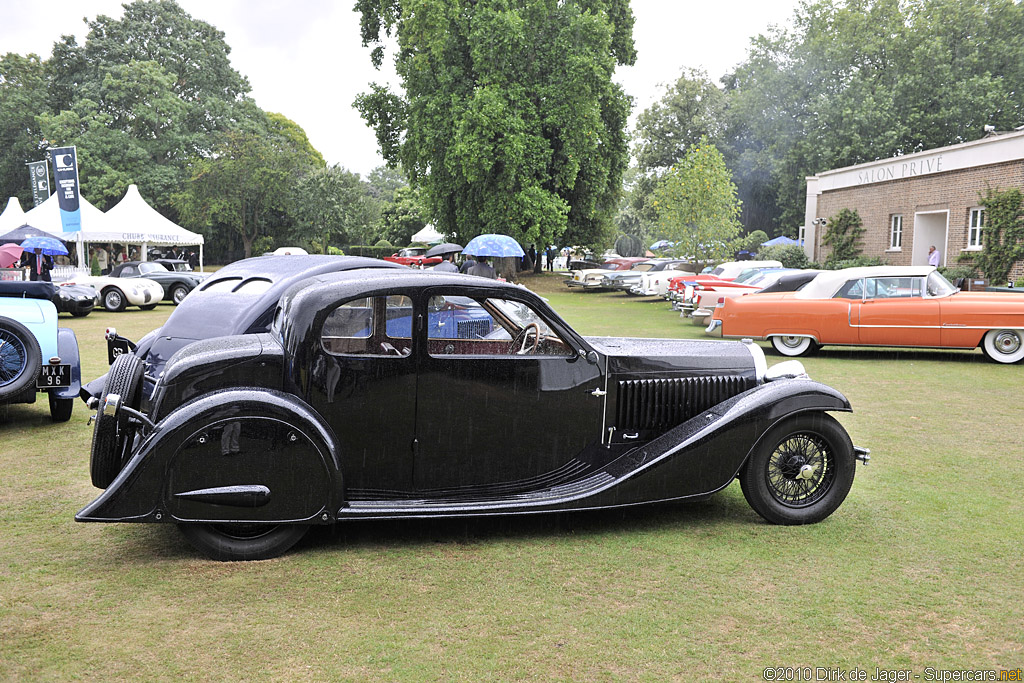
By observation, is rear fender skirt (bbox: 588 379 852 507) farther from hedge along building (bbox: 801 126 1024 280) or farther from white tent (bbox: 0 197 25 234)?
white tent (bbox: 0 197 25 234)

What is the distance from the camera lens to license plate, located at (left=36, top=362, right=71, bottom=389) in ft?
23.8

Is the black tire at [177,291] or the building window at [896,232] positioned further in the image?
the building window at [896,232]

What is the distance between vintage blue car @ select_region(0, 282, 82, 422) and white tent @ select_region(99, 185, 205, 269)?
84.7ft

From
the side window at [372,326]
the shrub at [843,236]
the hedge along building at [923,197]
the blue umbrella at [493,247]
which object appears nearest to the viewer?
the side window at [372,326]

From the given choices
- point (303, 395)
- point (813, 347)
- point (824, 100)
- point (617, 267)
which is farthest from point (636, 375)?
point (824, 100)

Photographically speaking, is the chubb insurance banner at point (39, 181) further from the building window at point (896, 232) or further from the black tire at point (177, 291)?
the building window at point (896, 232)

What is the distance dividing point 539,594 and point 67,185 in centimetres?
3056

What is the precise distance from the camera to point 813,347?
14.0 metres

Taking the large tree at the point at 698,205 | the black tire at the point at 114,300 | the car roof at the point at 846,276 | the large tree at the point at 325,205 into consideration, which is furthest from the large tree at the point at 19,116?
the car roof at the point at 846,276

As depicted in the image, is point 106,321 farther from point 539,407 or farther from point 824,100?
point 824,100

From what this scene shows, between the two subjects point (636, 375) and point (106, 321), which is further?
point (106, 321)

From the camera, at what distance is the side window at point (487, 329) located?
4.61 metres

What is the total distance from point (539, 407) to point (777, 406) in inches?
56.9

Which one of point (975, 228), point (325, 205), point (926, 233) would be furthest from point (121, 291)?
point (325, 205)
